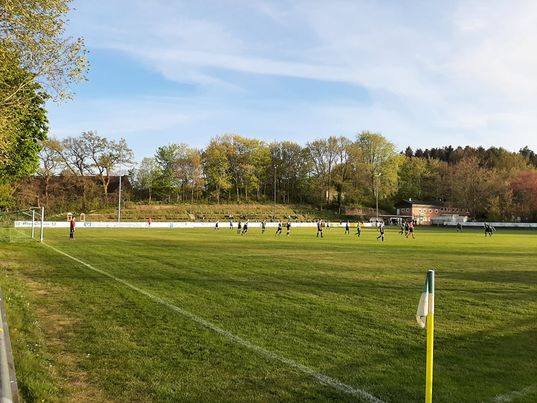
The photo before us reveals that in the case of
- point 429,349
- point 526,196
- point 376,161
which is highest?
point 376,161

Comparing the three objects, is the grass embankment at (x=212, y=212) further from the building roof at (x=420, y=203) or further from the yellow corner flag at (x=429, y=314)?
the yellow corner flag at (x=429, y=314)

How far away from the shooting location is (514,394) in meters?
5.91

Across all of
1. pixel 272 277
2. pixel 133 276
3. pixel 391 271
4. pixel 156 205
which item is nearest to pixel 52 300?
pixel 133 276

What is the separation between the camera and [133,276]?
629 inches

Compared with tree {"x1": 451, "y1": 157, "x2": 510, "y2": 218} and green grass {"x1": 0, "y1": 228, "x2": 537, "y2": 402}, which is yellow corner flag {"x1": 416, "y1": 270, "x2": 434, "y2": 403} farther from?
tree {"x1": 451, "y1": 157, "x2": 510, "y2": 218}

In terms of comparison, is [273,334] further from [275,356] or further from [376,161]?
[376,161]

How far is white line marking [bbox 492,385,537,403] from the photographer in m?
→ 5.74

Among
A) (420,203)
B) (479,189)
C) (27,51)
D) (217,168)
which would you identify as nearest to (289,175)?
(217,168)

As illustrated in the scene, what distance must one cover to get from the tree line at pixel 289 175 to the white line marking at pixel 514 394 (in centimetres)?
9262

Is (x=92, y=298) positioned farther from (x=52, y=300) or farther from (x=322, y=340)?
(x=322, y=340)

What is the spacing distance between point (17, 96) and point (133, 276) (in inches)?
274

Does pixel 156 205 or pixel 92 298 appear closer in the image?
pixel 92 298

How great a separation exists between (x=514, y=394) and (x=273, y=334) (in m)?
4.00

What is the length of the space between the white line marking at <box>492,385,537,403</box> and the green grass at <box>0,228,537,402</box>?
43 millimetres
